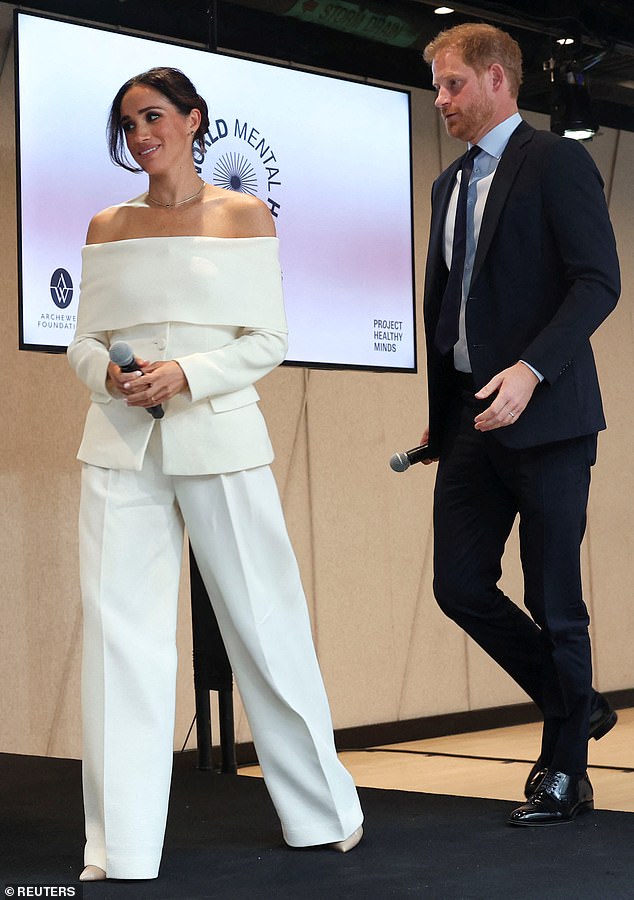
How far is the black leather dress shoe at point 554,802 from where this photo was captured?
2469mm

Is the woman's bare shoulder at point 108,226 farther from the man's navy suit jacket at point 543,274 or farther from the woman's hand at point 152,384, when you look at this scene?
the man's navy suit jacket at point 543,274

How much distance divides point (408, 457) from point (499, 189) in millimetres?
590

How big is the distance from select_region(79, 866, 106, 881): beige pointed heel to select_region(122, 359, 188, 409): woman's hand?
773 millimetres

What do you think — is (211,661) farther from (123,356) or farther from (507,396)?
(123,356)

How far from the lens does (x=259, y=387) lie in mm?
4668

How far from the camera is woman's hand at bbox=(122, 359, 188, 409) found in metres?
2.16

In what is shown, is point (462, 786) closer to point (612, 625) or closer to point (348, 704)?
point (348, 704)

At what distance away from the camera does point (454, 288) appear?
2664mm

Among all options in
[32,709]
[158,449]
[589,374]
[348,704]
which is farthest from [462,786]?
[158,449]

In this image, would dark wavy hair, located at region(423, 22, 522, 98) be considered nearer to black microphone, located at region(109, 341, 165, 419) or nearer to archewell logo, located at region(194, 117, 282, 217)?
black microphone, located at region(109, 341, 165, 419)

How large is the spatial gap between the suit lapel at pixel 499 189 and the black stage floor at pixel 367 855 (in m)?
1.08

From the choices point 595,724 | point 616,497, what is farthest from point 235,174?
point 616,497

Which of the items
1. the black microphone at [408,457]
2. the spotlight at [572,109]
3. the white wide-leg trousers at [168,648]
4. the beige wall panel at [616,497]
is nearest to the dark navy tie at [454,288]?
the black microphone at [408,457]

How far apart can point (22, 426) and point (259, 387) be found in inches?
36.8
